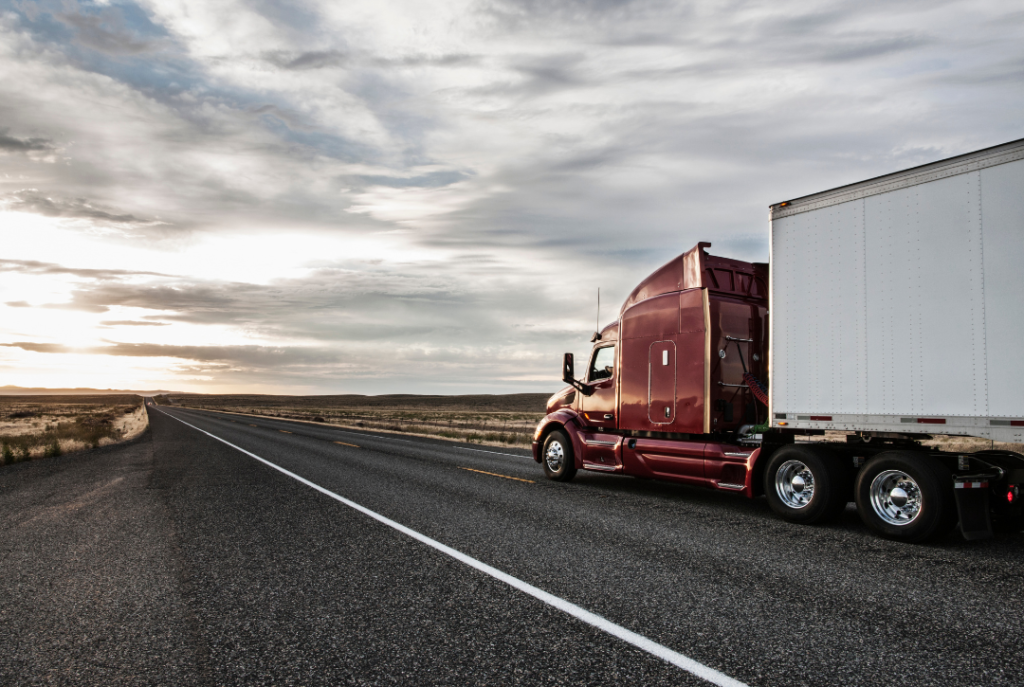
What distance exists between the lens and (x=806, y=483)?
7754 millimetres

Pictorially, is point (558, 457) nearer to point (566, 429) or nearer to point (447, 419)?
point (566, 429)

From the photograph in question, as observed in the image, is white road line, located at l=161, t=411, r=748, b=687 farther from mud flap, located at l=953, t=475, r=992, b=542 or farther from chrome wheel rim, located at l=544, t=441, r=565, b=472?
chrome wheel rim, located at l=544, t=441, r=565, b=472

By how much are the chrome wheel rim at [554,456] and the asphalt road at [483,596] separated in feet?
7.53

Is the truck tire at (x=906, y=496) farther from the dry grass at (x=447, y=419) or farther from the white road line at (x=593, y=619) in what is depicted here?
the dry grass at (x=447, y=419)

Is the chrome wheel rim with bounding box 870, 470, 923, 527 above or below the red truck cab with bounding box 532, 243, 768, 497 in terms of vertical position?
below

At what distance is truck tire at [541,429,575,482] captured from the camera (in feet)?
37.3

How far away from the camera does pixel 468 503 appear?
8.79 meters

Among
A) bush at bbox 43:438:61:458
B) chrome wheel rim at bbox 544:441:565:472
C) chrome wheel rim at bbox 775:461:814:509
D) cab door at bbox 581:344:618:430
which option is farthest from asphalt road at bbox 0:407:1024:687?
bush at bbox 43:438:61:458

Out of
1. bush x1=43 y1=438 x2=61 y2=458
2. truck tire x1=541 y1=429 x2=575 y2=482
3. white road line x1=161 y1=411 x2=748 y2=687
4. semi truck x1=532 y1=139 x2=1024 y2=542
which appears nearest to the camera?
white road line x1=161 y1=411 x2=748 y2=687

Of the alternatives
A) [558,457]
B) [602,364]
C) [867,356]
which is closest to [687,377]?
[602,364]

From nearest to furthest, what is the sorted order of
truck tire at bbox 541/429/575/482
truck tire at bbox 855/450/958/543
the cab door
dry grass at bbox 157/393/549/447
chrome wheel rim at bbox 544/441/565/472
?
truck tire at bbox 855/450/958/543, the cab door, truck tire at bbox 541/429/575/482, chrome wheel rim at bbox 544/441/565/472, dry grass at bbox 157/393/549/447

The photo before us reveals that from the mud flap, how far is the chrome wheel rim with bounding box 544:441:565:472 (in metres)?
6.17

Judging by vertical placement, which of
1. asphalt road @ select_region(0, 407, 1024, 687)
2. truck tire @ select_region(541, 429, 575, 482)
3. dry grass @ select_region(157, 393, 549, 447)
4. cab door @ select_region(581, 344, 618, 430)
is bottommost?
dry grass @ select_region(157, 393, 549, 447)

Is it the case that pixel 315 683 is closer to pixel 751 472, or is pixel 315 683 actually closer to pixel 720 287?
pixel 751 472
